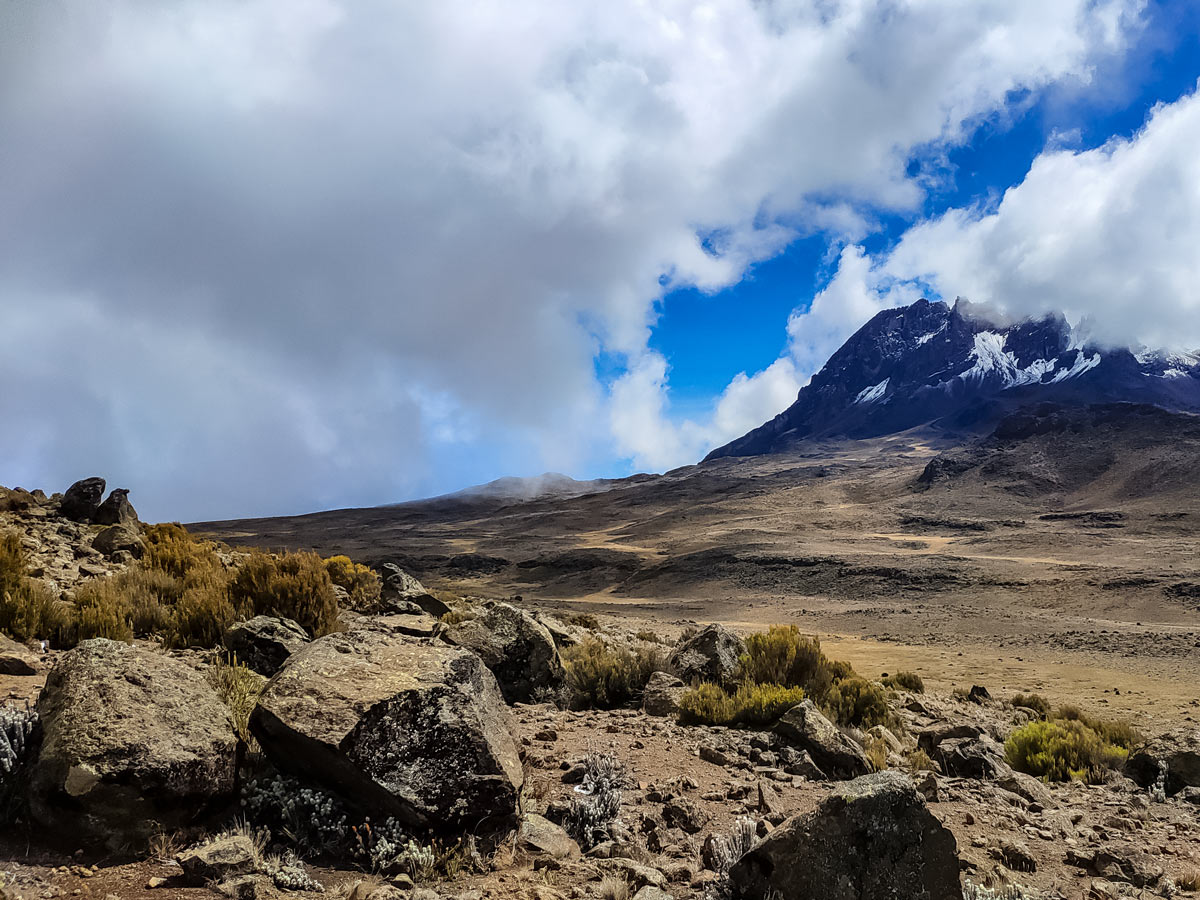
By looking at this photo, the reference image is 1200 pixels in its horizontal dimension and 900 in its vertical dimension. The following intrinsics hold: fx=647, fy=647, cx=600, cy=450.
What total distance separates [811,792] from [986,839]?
128 cm

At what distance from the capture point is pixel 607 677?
8398 mm

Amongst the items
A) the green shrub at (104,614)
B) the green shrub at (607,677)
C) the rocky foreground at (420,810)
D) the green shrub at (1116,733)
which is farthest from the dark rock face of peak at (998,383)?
the green shrub at (104,614)

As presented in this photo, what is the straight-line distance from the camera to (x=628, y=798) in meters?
4.97

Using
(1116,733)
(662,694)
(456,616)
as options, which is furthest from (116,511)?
(1116,733)

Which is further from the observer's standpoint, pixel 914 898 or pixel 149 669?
pixel 149 669

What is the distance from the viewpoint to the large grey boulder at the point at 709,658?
875 centimetres

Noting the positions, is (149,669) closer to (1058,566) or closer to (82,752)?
(82,752)

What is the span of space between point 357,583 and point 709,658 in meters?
6.30

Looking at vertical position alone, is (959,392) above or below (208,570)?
above

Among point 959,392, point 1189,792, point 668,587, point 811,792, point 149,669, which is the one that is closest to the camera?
point 149,669

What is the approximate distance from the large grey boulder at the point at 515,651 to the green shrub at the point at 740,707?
5.48 feet

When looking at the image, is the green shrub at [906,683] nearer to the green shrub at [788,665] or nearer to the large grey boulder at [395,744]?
the green shrub at [788,665]

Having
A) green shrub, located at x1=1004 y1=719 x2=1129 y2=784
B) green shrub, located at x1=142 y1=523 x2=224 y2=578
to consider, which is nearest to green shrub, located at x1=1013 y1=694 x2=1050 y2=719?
green shrub, located at x1=1004 y1=719 x2=1129 y2=784

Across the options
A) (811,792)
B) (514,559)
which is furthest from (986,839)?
(514,559)
